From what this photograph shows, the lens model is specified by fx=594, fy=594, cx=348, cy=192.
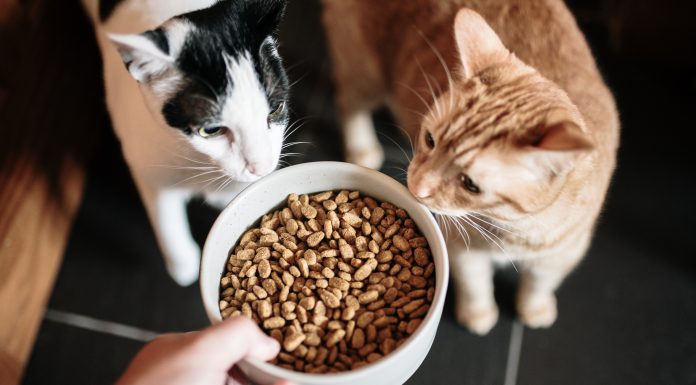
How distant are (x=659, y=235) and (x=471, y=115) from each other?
88 cm

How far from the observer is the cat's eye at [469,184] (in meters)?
0.91

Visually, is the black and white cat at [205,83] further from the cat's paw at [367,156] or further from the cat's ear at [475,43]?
the cat's paw at [367,156]

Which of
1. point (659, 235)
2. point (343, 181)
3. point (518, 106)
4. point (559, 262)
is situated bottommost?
point (659, 235)

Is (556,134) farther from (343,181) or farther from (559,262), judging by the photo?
(559,262)

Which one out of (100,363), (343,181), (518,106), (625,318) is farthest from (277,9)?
(625,318)

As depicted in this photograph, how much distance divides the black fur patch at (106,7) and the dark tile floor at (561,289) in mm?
579

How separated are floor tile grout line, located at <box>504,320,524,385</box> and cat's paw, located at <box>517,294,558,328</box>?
24 millimetres

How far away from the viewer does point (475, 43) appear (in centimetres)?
95

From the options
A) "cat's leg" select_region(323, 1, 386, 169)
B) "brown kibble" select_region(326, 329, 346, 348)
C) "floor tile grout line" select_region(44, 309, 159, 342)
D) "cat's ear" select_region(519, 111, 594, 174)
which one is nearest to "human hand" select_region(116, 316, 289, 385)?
"brown kibble" select_region(326, 329, 346, 348)

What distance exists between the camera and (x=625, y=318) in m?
1.43

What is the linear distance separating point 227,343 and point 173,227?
0.62m

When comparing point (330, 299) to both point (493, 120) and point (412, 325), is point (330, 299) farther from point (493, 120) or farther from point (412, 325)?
point (493, 120)

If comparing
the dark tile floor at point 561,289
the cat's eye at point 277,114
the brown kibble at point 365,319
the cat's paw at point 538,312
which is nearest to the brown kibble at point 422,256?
the brown kibble at point 365,319

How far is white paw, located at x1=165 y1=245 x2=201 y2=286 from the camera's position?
1.40 m
